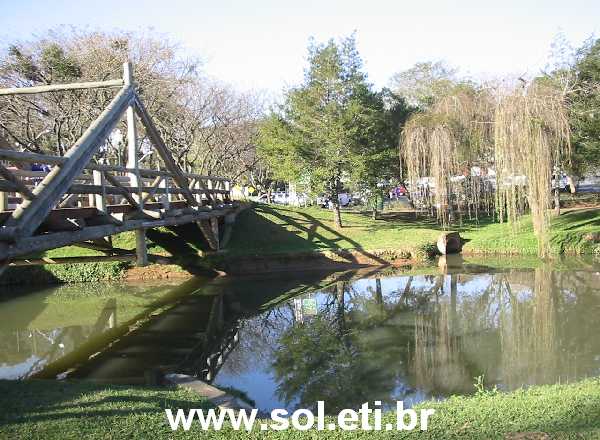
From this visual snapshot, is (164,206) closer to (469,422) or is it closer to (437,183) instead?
(469,422)

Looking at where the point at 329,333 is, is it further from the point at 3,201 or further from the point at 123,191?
the point at 3,201

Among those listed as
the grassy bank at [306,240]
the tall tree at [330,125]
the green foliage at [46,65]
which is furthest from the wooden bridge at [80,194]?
the tall tree at [330,125]

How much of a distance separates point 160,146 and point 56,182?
14.9ft

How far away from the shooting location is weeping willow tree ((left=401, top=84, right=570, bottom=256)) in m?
14.4

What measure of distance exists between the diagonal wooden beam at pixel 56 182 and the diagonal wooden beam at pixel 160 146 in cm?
161

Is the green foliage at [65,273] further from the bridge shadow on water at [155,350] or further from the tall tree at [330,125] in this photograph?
the tall tree at [330,125]

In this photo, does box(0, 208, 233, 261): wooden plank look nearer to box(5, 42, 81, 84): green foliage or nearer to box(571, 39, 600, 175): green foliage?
box(5, 42, 81, 84): green foliage

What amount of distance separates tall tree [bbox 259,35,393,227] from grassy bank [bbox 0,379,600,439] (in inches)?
590

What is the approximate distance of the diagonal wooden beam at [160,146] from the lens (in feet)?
31.4

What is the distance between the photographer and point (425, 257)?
17.9m

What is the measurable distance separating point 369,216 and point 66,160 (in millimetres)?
19446

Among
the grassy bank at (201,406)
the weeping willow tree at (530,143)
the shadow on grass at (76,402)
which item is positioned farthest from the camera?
the weeping willow tree at (530,143)

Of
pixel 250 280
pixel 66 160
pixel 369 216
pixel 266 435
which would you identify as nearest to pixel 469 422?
pixel 266 435

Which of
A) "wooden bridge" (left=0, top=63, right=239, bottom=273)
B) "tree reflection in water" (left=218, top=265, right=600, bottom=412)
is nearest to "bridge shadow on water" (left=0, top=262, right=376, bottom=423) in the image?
"tree reflection in water" (left=218, top=265, right=600, bottom=412)
